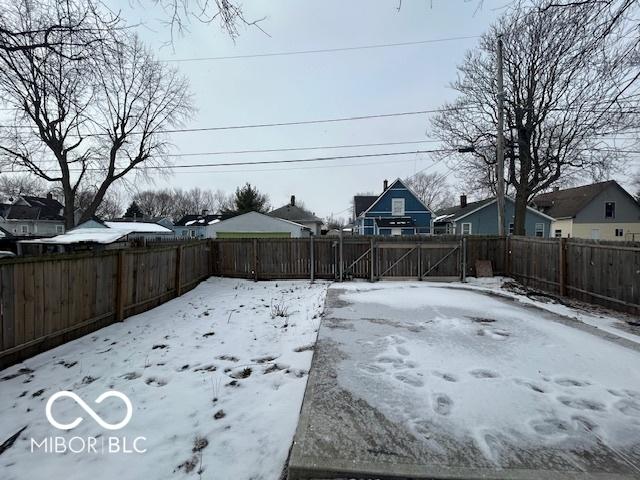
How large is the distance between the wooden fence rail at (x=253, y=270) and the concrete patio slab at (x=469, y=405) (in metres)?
3.05

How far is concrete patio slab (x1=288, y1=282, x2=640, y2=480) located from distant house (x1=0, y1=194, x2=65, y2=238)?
4660 cm

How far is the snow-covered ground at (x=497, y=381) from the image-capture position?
2273 mm

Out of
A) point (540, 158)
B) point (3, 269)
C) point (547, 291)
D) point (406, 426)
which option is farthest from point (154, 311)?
point (540, 158)

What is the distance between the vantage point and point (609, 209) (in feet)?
95.7

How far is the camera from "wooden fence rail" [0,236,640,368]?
4031 mm

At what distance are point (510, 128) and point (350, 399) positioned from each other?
671 inches

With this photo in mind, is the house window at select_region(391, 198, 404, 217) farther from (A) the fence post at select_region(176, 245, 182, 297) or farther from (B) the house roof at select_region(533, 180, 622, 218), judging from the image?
(A) the fence post at select_region(176, 245, 182, 297)

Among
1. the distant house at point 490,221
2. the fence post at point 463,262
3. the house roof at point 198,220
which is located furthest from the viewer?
the house roof at point 198,220

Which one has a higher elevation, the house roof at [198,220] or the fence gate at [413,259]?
the house roof at [198,220]

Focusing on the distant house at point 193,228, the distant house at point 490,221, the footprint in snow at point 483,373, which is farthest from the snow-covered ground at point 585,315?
the distant house at point 193,228

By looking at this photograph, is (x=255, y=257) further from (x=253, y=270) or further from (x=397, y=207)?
(x=397, y=207)

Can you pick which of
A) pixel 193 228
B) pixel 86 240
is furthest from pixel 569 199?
pixel 193 228

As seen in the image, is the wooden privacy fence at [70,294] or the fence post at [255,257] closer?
the wooden privacy fence at [70,294]

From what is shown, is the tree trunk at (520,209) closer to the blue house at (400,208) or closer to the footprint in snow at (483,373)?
the blue house at (400,208)
